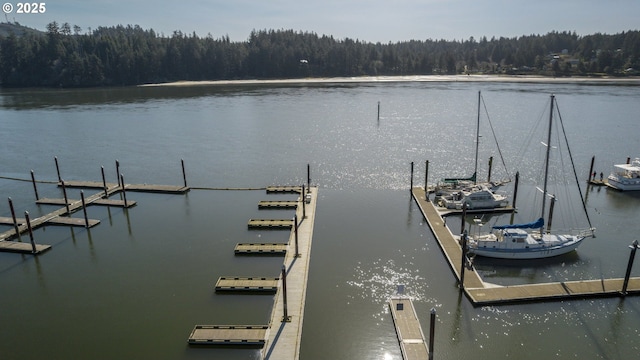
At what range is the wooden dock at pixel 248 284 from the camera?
32188 mm

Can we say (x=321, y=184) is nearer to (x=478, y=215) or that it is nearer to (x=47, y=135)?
(x=478, y=215)

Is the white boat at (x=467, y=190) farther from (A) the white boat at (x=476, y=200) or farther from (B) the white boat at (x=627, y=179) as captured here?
(B) the white boat at (x=627, y=179)

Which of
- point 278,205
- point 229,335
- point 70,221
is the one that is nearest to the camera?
point 229,335

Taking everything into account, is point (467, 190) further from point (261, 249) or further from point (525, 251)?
point (261, 249)

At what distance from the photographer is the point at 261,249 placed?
38.5m

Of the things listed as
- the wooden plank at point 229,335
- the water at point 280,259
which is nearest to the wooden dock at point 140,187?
the water at point 280,259

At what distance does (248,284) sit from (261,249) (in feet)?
20.1

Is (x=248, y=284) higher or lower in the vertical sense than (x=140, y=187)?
lower

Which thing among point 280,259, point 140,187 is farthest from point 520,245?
point 140,187

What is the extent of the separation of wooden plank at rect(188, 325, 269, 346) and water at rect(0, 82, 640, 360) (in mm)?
648

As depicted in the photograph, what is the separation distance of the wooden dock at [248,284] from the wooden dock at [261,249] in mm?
4963

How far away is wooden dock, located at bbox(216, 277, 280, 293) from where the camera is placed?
3219cm

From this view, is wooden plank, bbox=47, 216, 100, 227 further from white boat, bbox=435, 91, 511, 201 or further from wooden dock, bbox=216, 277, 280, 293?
white boat, bbox=435, 91, 511, 201

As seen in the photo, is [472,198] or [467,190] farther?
[467,190]
